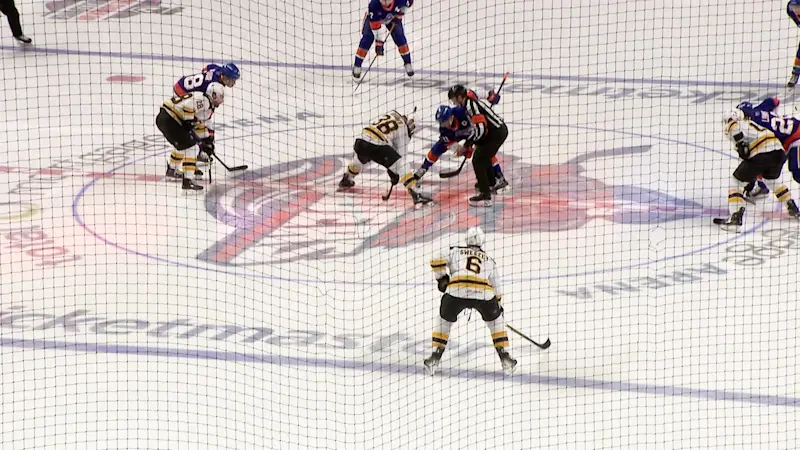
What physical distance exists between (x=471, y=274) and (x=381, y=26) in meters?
6.59

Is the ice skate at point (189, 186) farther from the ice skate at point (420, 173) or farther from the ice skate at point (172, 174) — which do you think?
the ice skate at point (420, 173)

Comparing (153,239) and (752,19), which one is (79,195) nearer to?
(153,239)

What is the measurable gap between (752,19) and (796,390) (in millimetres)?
10048

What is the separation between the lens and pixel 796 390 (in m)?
6.59

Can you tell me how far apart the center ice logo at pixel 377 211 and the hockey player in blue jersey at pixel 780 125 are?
2.91 feet

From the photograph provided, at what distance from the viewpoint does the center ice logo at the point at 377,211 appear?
897 centimetres

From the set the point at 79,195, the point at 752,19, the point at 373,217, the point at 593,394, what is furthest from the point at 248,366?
the point at 752,19

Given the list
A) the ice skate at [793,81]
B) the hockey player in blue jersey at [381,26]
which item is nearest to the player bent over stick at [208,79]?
the hockey player in blue jersey at [381,26]

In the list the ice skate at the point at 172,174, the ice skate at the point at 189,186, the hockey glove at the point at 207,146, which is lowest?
the ice skate at the point at 189,186

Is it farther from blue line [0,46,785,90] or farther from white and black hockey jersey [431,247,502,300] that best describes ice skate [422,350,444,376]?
blue line [0,46,785,90]

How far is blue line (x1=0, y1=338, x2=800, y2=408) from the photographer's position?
652 centimetres

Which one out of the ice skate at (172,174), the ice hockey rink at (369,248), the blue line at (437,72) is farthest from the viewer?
the blue line at (437,72)

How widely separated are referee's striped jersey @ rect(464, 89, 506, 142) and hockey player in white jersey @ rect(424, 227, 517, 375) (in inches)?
114

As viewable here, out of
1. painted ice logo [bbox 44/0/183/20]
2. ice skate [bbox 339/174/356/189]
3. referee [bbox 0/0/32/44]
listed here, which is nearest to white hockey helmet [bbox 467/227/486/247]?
ice skate [bbox 339/174/356/189]
